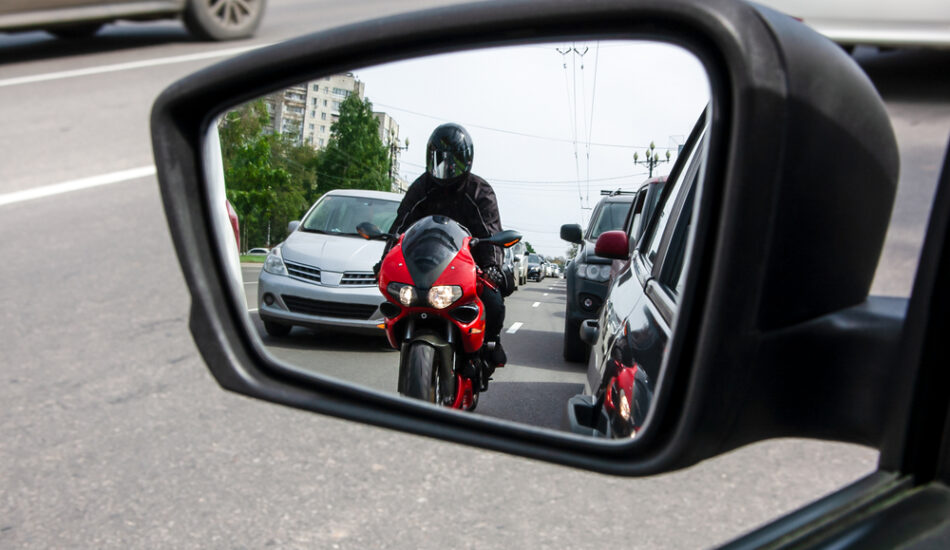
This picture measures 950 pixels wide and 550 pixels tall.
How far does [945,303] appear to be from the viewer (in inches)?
32.4

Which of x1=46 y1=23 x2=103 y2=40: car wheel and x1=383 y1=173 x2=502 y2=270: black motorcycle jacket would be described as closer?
x1=383 y1=173 x2=502 y2=270: black motorcycle jacket

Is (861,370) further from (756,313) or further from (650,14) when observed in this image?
(650,14)

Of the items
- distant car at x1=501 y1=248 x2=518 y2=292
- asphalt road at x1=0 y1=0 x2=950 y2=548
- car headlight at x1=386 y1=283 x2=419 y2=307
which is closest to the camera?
distant car at x1=501 y1=248 x2=518 y2=292

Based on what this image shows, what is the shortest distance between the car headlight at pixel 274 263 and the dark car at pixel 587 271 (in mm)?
563

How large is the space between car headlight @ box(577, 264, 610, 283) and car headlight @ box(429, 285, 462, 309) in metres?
0.27

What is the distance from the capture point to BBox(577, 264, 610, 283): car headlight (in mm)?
1731

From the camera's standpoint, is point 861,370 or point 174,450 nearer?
point 861,370

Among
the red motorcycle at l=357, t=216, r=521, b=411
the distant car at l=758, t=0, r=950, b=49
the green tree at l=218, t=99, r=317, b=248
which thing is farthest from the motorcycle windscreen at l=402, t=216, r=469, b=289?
the distant car at l=758, t=0, r=950, b=49

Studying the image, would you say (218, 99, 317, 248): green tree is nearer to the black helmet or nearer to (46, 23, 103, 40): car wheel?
the black helmet

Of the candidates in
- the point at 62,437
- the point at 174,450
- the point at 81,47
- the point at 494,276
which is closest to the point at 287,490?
the point at 174,450

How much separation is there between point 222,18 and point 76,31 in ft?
8.46

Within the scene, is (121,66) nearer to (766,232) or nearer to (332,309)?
(332,309)

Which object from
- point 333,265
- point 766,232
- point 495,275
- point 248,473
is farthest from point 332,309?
point 248,473

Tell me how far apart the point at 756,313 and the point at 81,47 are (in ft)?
50.8
